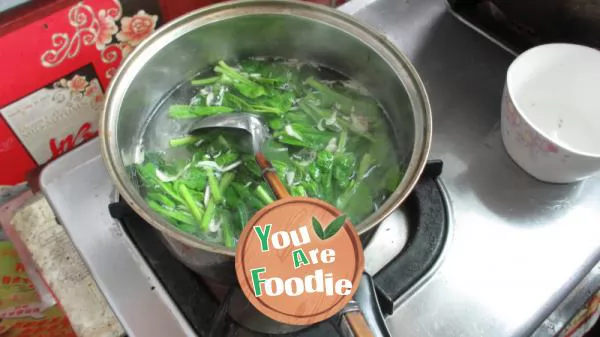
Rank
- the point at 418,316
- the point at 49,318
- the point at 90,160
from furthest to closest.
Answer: the point at 49,318 < the point at 90,160 < the point at 418,316

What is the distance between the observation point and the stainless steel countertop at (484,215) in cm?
73

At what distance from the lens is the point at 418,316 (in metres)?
0.72

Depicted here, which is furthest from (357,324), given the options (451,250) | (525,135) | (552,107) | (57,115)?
(57,115)

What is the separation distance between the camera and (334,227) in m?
0.50

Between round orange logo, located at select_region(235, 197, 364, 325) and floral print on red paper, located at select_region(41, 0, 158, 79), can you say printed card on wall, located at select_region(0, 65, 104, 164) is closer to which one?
floral print on red paper, located at select_region(41, 0, 158, 79)

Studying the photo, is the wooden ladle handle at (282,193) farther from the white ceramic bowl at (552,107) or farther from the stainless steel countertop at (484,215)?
the white ceramic bowl at (552,107)

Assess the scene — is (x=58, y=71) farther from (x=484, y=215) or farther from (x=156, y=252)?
(x=484, y=215)

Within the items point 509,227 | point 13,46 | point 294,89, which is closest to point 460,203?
point 509,227

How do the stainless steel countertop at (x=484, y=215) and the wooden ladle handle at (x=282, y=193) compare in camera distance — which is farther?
the stainless steel countertop at (x=484, y=215)

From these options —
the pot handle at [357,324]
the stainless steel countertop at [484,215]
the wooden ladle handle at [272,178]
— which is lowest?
the stainless steel countertop at [484,215]

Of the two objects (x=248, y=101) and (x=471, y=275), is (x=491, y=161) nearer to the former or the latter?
(x=471, y=275)

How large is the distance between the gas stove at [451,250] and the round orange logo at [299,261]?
0.16 meters

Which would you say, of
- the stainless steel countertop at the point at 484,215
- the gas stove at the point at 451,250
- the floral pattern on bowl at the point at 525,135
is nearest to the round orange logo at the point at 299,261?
the gas stove at the point at 451,250

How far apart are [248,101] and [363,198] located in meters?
0.26
